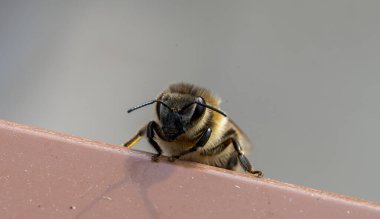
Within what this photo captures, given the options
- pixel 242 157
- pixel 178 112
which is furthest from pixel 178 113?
pixel 242 157

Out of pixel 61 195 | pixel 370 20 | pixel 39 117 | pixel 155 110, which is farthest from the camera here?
pixel 39 117

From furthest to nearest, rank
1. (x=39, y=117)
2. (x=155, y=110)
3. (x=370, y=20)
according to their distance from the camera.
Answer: (x=39, y=117)
(x=370, y=20)
(x=155, y=110)

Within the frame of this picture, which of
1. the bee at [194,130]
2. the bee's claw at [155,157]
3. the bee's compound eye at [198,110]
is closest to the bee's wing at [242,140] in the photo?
the bee at [194,130]

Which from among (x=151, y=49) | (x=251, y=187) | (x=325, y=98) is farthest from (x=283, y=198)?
(x=151, y=49)

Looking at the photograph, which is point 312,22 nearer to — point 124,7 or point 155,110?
point 124,7

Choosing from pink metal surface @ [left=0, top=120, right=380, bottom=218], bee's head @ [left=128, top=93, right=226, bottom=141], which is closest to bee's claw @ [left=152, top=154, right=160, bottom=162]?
pink metal surface @ [left=0, top=120, right=380, bottom=218]

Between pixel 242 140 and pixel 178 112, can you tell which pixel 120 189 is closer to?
pixel 178 112

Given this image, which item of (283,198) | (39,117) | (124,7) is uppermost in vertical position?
(283,198)
